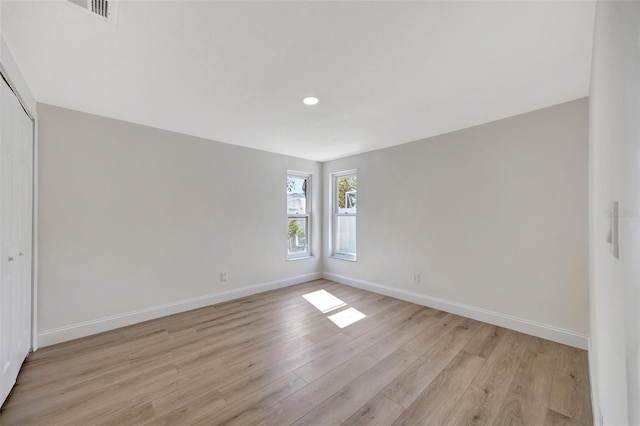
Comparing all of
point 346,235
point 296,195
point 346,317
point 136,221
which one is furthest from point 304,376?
point 296,195

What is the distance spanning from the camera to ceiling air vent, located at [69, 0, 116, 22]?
1.30 meters

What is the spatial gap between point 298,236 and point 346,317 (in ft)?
6.71

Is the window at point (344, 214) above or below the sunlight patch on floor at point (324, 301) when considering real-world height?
above

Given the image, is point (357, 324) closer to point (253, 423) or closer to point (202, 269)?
point (253, 423)

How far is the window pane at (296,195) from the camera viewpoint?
469 centimetres

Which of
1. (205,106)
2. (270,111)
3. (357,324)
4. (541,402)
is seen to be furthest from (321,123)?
(541,402)

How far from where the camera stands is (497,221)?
2852 millimetres

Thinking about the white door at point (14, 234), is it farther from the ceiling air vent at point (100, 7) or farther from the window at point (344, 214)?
the window at point (344, 214)

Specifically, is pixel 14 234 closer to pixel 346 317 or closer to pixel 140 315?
pixel 140 315

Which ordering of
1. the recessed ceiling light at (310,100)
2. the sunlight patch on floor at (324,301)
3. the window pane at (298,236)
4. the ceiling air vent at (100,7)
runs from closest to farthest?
the ceiling air vent at (100,7)
the recessed ceiling light at (310,100)
the sunlight patch on floor at (324,301)
the window pane at (298,236)

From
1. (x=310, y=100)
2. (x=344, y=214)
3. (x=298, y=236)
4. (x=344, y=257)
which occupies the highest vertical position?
(x=310, y=100)

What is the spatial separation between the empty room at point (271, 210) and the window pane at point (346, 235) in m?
0.52

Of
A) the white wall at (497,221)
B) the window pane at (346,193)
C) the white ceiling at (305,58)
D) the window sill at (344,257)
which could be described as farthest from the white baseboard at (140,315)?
the white ceiling at (305,58)

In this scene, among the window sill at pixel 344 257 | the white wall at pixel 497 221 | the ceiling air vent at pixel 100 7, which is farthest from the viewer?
the window sill at pixel 344 257
